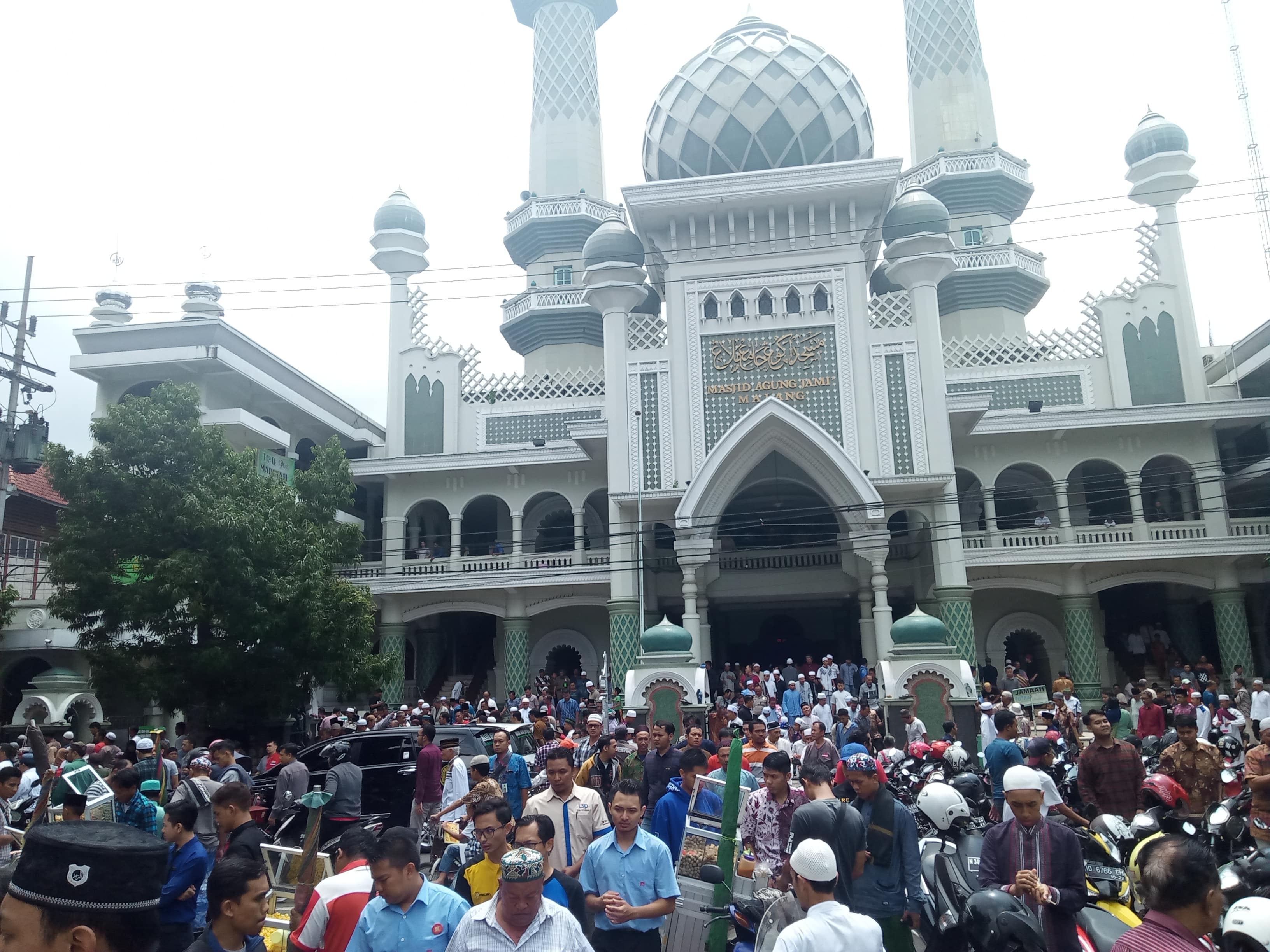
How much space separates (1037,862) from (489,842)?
247 centimetres

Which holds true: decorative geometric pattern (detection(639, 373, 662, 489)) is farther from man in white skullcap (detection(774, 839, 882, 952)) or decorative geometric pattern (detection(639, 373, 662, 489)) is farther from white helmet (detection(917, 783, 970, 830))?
man in white skullcap (detection(774, 839, 882, 952))

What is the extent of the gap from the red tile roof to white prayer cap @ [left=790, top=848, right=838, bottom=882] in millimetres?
24684

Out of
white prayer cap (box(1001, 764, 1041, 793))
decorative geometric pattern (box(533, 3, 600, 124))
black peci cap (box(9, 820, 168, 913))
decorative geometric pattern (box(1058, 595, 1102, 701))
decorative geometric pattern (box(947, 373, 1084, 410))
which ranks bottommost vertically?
white prayer cap (box(1001, 764, 1041, 793))

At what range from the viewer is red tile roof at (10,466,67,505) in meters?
24.0

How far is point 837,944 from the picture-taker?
10.7ft

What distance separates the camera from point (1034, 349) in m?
25.0

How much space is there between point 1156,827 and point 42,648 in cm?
2112

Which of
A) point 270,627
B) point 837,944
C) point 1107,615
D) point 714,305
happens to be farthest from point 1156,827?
point 1107,615

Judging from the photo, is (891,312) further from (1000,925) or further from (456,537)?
(1000,925)

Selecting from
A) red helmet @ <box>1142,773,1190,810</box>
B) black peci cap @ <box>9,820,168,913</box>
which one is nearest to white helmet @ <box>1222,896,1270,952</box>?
black peci cap @ <box>9,820,168,913</box>

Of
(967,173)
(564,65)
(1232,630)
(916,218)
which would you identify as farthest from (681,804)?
(564,65)

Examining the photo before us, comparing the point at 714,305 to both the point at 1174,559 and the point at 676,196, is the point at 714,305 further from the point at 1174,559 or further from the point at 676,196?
the point at 1174,559

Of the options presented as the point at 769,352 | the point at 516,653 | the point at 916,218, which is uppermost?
the point at 916,218

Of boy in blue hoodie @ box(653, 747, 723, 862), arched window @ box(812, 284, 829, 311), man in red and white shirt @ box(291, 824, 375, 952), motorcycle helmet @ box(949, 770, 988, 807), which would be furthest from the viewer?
arched window @ box(812, 284, 829, 311)
